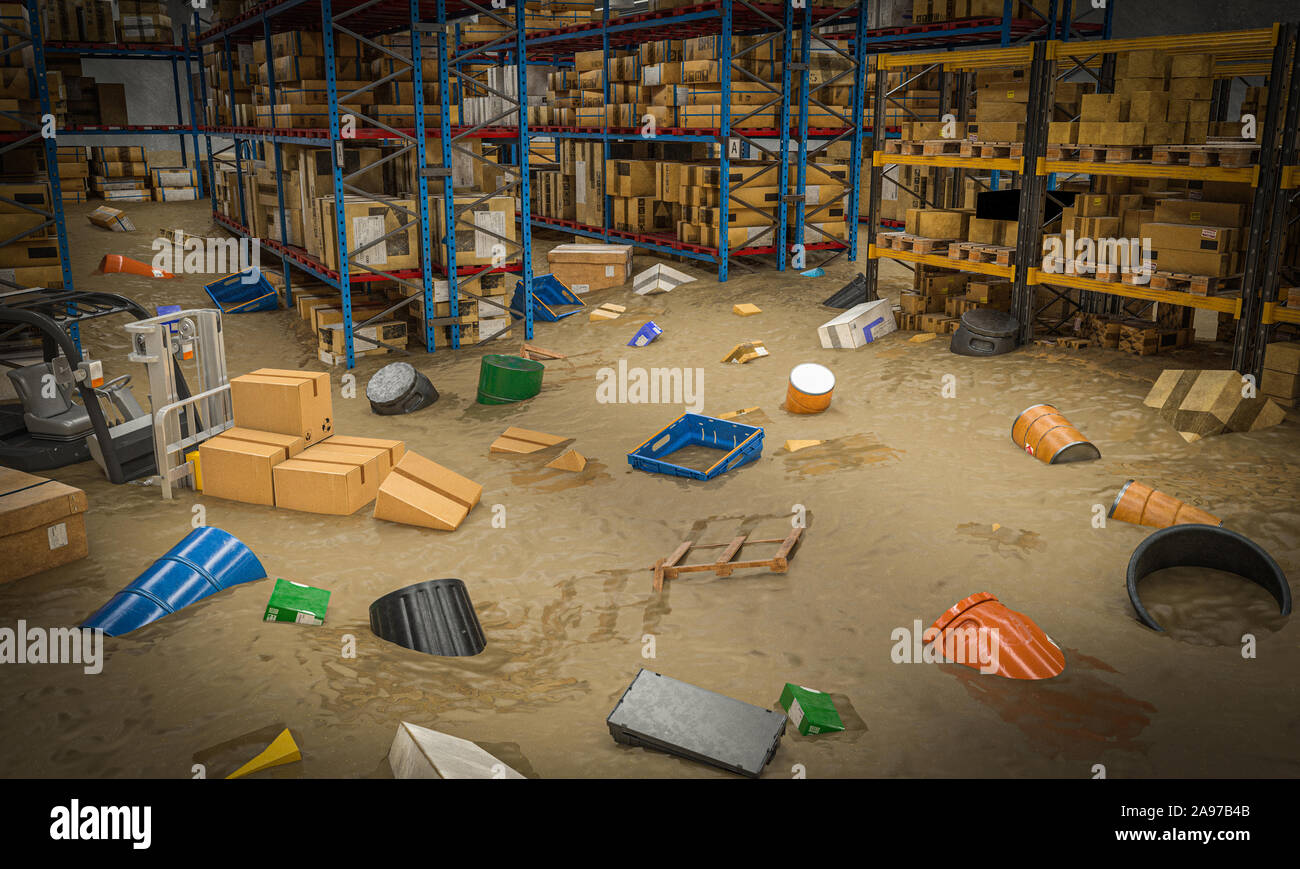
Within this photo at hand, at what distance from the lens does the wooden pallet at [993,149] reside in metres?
10.9

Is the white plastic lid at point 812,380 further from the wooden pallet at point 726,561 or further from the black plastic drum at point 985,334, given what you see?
the wooden pallet at point 726,561

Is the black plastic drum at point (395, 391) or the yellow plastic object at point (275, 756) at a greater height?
the black plastic drum at point (395, 391)

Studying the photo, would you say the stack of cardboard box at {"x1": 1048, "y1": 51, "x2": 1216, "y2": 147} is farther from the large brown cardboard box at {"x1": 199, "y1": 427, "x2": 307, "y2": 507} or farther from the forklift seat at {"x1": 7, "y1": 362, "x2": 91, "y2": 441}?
the forklift seat at {"x1": 7, "y1": 362, "x2": 91, "y2": 441}

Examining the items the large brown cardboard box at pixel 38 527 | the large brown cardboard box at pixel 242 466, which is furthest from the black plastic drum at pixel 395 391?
the large brown cardboard box at pixel 38 527

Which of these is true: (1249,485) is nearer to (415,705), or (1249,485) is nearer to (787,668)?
(787,668)

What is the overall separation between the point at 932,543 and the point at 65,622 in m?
5.74

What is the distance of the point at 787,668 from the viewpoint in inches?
219

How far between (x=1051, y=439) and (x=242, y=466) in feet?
22.6

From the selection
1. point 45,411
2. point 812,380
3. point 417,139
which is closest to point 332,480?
point 45,411

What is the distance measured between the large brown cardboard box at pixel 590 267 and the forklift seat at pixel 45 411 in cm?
833

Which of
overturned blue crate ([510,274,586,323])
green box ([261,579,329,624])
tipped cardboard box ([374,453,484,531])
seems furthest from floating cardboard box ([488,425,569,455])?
overturned blue crate ([510,274,586,323])

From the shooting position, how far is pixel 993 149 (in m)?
11.1

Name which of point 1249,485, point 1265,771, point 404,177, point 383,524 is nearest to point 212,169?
point 404,177

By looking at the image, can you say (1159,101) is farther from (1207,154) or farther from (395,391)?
(395,391)
